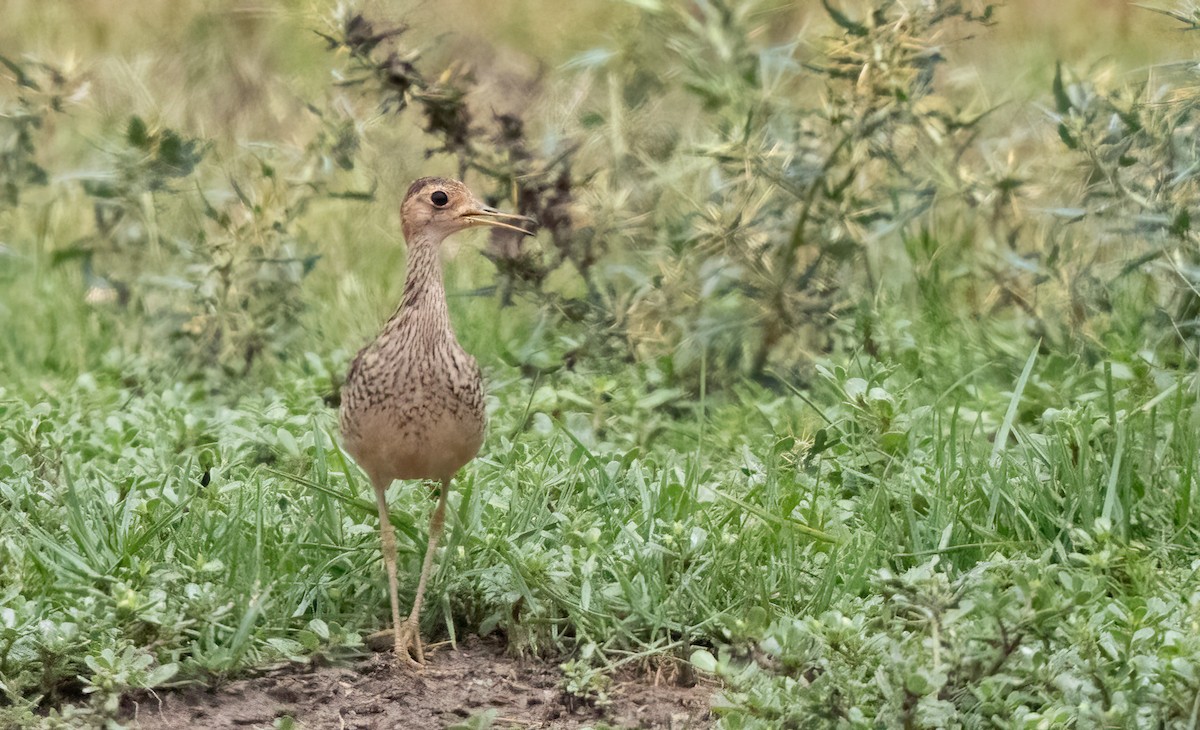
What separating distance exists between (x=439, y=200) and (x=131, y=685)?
156 centimetres

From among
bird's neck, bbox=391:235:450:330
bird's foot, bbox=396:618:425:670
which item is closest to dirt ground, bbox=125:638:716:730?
bird's foot, bbox=396:618:425:670

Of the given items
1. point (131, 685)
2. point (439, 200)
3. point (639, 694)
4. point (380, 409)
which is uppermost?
point (439, 200)

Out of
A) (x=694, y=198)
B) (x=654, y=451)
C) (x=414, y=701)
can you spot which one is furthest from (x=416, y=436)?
(x=694, y=198)

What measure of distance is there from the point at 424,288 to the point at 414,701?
3.64 ft

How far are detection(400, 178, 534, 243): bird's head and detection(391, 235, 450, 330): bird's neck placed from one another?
4cm

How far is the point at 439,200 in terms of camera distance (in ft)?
14.3

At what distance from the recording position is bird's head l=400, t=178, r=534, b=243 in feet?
14.3

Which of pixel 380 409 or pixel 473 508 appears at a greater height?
pixel 380 409

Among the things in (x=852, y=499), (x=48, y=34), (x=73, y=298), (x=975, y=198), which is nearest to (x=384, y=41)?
(x=73, y=298)

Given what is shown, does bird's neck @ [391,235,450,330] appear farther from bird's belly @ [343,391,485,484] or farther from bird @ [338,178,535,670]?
bird's belly @ [343,391,485,484]

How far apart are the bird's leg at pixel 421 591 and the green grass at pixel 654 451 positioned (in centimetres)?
8

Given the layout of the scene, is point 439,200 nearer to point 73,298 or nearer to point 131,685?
point 131,685

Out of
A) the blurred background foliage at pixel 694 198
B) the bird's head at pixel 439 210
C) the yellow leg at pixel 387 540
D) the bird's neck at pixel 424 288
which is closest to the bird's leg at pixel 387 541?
the yellow leg at pixel 387 540

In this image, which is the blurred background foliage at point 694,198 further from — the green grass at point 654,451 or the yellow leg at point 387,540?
the yellow leg at point 387,540
